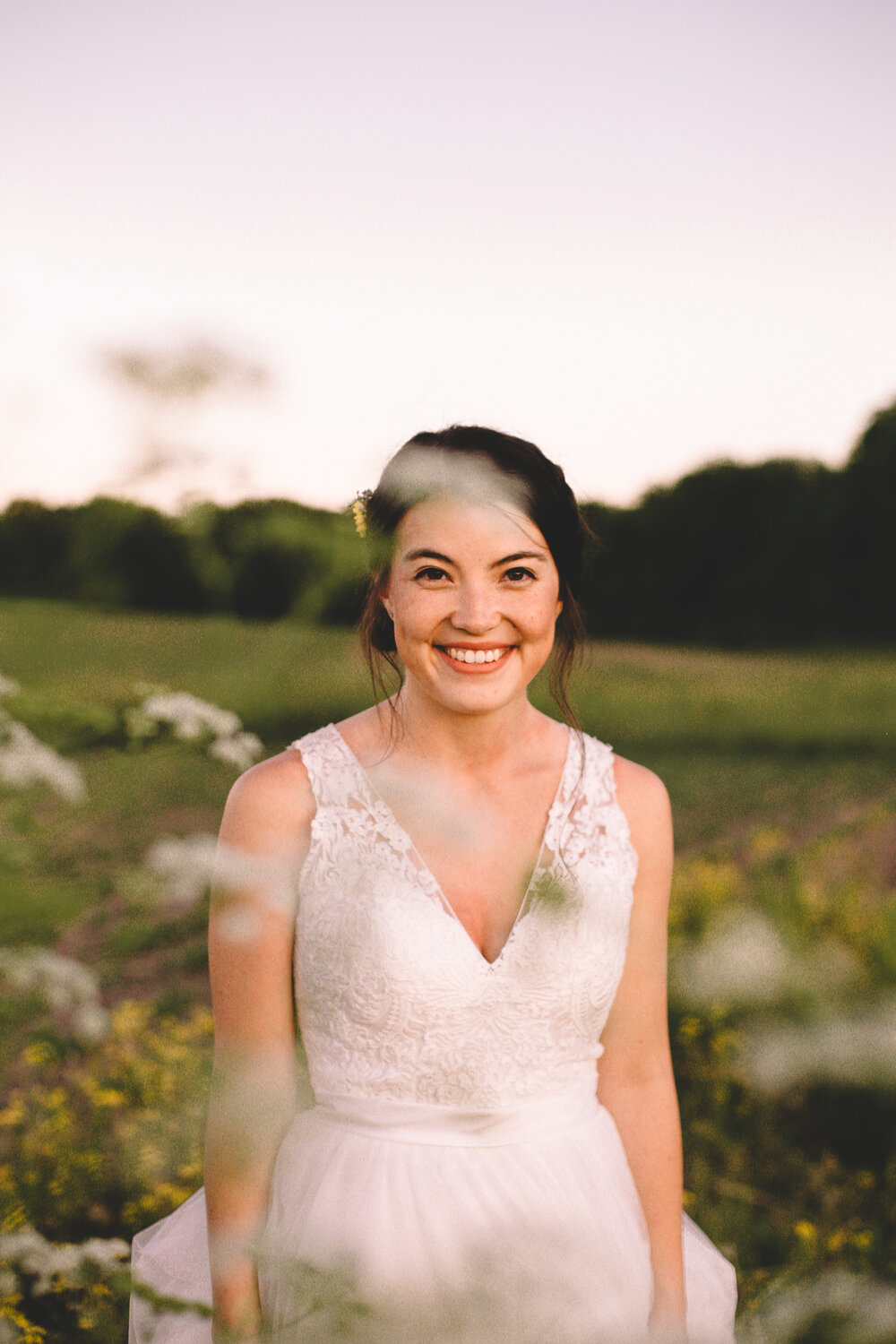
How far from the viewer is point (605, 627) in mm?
560

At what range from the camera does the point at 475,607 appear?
64.8 inches

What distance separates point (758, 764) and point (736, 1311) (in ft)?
7.24

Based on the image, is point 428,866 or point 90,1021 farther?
point 428,866

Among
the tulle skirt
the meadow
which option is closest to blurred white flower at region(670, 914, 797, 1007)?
the meadow

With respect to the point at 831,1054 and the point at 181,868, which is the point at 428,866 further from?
the point at 831,1054

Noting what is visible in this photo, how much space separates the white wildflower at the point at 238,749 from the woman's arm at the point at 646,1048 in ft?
4.95

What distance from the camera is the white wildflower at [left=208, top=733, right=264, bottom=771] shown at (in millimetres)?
547

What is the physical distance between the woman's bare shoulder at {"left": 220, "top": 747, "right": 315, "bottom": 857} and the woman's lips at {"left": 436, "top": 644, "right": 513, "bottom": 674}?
370mm

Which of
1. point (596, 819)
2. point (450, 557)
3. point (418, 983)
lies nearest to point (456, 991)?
point (418, 983)

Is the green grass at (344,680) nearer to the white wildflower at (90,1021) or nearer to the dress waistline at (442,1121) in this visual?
the white wildflower at (90,1021)

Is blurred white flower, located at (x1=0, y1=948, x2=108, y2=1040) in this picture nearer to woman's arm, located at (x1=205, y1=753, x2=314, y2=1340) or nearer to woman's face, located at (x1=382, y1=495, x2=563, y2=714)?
woman's arm, located at (x1=205, y1=753, x2=314, y2=1340)

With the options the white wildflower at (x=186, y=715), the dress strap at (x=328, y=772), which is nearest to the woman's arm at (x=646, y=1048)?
the dress strap at (x=328, y=772)

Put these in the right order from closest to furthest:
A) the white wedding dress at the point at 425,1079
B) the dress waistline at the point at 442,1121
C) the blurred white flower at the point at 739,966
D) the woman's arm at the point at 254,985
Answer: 1. the blurred white flower at the point at 739,966
2. the woman's arm at the point at 254,985
3. the white wedding dress at the point at 425,1079
4. the dress waistline at the point at 442,1121

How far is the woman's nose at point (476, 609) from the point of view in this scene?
1.65 m
